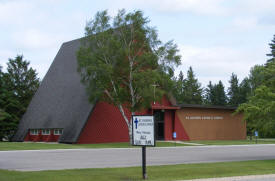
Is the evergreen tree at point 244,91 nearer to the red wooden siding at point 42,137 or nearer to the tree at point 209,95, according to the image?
the tree at point 209,95

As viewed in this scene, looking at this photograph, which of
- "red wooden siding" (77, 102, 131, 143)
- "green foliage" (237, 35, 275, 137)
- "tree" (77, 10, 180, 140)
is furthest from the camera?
"red wooden siding" (77, 102, 131, 143)

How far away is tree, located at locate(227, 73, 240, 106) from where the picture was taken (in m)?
91.6

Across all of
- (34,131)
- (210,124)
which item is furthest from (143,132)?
(210,124)

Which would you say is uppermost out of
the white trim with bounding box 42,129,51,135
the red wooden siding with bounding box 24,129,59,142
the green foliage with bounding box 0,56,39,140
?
the green foliage with bounding box 0,56,39,140

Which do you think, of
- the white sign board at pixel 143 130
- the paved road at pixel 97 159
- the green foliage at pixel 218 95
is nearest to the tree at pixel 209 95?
the green foliage at pixel 218 95

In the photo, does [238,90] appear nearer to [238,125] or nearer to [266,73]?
[238,125]

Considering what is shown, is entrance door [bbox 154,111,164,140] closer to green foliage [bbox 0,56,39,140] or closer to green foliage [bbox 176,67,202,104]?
green foliage [bbox 0,56,39,140]

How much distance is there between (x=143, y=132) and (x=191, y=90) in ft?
277

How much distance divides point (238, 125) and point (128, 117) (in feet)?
57.5

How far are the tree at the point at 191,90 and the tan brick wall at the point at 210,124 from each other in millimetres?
39870

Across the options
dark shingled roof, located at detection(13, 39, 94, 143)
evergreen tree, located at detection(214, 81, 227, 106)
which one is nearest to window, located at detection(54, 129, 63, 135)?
dark shingled roof, located at detection(13, 39, 94, 143)

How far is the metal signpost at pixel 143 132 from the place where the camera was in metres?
13.2

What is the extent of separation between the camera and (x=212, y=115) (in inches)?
2015

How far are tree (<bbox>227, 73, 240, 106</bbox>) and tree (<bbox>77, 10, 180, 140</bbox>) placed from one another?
5630cm
